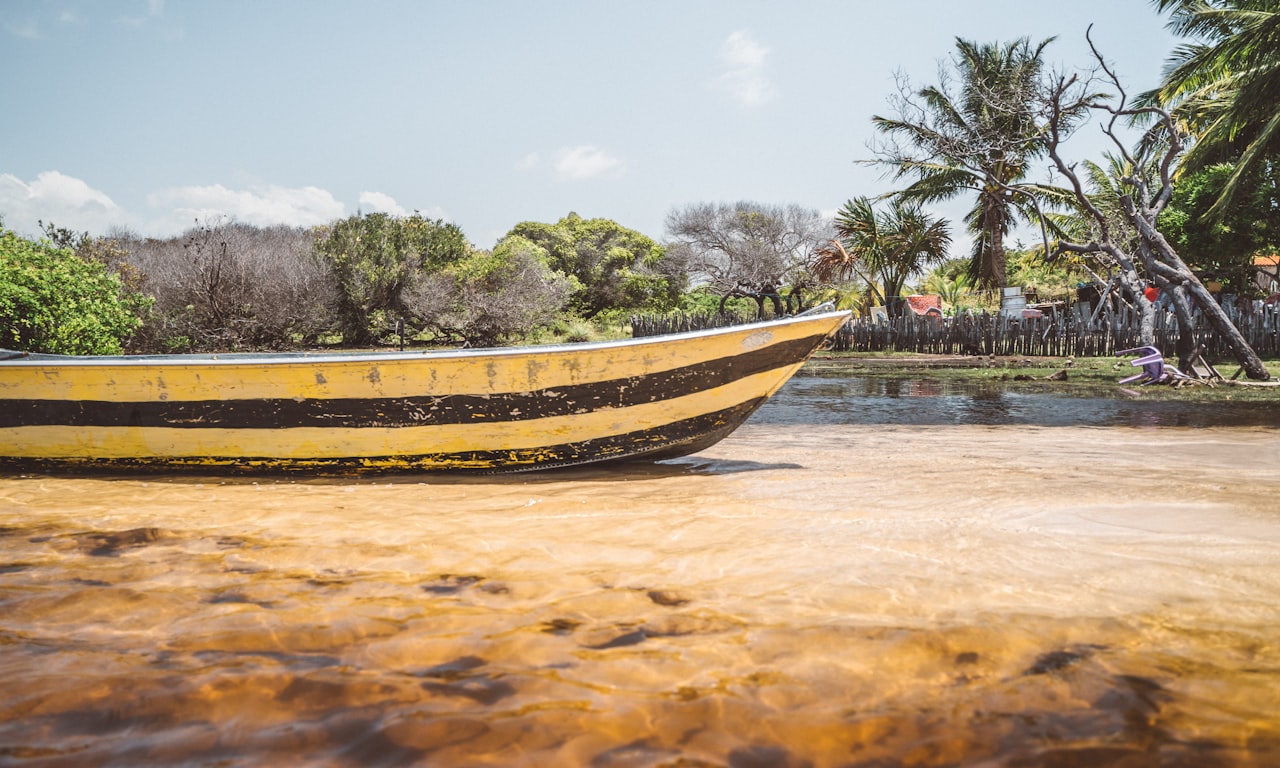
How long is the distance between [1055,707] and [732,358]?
9.20 ft

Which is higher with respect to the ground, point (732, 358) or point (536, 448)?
point (732, 358)

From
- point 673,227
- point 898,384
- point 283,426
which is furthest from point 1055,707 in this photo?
point 673,227

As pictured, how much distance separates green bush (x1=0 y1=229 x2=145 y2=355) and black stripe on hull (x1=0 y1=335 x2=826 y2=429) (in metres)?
4.35

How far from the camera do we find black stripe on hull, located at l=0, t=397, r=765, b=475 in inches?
165

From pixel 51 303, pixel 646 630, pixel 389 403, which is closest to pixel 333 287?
pixel 51 303

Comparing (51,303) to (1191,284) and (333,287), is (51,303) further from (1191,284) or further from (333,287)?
(1191,284)

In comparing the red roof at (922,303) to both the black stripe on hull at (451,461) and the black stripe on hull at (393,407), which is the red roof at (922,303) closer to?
the black stripe on hull at (451,461)

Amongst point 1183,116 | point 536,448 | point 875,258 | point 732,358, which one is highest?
point 1183,116

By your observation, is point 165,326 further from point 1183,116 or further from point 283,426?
point 1183,116

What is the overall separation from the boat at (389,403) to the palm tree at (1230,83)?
13.8 metres

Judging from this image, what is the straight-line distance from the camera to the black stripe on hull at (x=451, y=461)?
4199 mm

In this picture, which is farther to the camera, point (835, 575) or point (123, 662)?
point (835, 575)

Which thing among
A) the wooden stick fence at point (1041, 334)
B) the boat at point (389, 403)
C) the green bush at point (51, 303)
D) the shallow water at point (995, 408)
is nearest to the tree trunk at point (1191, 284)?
the shallow water at point (995, 408)

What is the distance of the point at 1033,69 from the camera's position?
2253 cm
